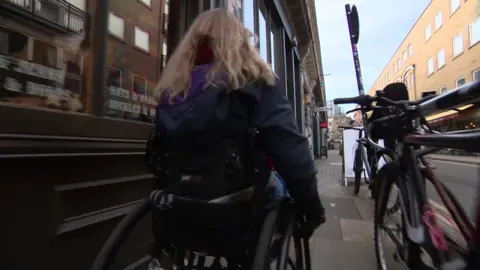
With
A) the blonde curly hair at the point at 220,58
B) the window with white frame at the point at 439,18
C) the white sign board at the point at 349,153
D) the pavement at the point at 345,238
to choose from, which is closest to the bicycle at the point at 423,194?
the pavement at the point at 345,238

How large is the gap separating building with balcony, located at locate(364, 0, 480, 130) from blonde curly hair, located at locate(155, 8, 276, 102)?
875mm

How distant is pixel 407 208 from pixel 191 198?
4.70 feet

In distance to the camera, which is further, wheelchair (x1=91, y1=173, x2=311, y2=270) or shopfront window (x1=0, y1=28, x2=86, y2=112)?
shopfront window (x1=0, y1=28, x2=86, y2=112)

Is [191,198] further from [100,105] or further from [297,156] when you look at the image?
[100,105]

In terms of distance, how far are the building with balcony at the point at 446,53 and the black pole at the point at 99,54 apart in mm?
2045

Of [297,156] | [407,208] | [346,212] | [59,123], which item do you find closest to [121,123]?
[59,123]

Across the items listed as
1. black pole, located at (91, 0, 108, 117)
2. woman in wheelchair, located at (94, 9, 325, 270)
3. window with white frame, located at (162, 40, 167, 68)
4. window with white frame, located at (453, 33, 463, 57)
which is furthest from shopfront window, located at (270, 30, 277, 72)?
window with white frame, located at (453, 33, 463, 57)

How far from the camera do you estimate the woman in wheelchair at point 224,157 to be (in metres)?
1.22

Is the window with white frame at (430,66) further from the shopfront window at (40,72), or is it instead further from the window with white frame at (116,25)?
the shopfront window at (40,72)

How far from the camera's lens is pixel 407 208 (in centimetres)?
201

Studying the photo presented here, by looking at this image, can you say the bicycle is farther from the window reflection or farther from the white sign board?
the white sign board

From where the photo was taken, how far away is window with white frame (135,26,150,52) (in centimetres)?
284

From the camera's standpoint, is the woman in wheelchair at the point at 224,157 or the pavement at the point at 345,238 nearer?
the woman in wheelchair at the point at 224,157

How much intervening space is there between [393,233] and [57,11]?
8.65 ft
